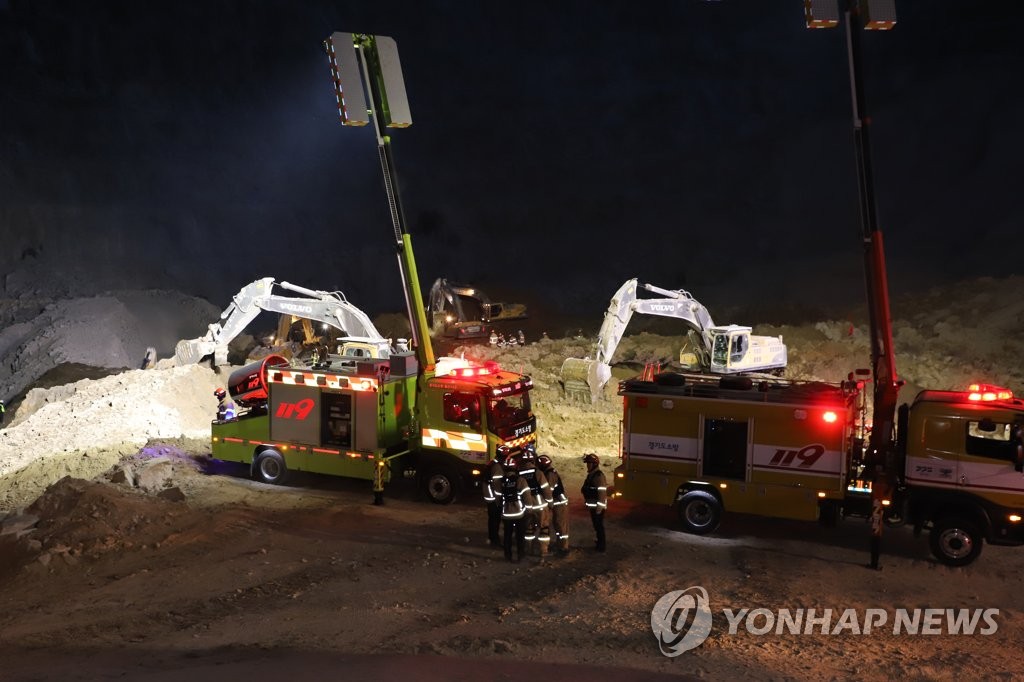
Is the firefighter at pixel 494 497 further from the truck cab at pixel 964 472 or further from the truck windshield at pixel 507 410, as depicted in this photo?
the truck cab at pixel 964 472

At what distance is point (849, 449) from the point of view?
504 inches

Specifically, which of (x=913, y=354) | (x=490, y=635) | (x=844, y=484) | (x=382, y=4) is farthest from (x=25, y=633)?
(x=382, y=4)

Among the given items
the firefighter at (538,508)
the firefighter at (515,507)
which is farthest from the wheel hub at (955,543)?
the firefighter at (515,507)

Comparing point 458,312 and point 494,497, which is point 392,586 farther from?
point 458,312

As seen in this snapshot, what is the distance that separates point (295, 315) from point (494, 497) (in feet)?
42.4

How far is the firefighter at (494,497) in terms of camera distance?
1238cm

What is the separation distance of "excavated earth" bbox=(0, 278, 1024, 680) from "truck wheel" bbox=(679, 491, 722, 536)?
0.68 ft

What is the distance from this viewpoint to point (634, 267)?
1655 inches

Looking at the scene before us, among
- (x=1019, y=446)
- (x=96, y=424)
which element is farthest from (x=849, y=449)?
(x=96, y=424)

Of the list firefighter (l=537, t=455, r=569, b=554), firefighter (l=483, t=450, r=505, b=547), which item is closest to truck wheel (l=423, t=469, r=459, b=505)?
firefighter (l=483, t=450, r=505, b=547)

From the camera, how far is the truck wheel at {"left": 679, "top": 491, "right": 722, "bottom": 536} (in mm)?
13336

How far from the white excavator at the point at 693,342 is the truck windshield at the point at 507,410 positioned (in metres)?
6.99

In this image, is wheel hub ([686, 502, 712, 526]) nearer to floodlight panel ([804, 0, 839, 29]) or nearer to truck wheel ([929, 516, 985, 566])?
truck wheel ([929, 516, 985, 566])

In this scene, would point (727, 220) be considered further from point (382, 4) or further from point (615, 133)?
point (382, 4)
